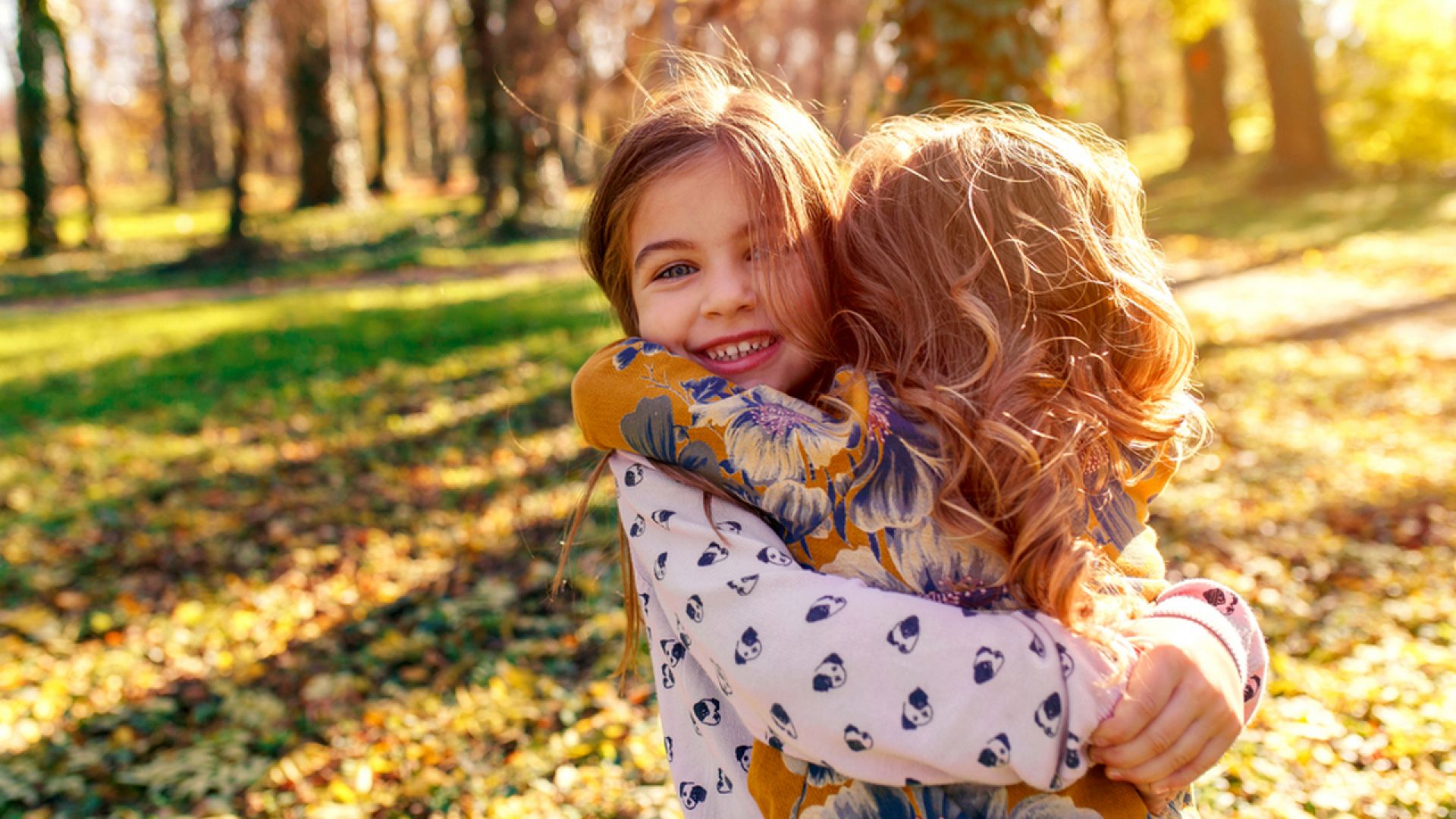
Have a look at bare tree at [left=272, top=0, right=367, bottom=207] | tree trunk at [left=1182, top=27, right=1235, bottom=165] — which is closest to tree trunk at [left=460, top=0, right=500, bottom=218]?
bare tree at [left=272, top=0, right=367, bottom=207]

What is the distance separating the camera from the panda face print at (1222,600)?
1596mm

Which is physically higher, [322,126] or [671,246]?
[671,246]

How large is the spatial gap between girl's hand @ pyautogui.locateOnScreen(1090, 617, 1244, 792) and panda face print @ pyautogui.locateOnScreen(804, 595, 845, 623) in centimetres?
39

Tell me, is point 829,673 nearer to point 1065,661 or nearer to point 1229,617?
point 1065,661

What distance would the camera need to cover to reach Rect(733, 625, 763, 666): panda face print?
1383mm

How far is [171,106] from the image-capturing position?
90.0 ft

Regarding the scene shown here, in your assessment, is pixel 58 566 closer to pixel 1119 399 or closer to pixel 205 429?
pixel 205 429

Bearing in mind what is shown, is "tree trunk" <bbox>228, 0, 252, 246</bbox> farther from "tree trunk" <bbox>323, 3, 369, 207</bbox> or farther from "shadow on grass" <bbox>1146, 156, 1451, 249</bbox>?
"shadow on grass" <bbox>1146, 156, 1451, 249</bbox>

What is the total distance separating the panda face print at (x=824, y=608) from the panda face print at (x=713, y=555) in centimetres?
15

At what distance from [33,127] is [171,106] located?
31.8ft

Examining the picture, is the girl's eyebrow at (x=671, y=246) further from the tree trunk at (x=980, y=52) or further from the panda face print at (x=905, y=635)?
the tree trunk at (x=980, y=52)

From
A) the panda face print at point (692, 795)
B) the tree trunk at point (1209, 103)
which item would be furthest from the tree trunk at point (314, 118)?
the panda face print at point (692, 795)

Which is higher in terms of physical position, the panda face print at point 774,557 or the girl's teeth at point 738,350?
the girl's teeth at point 738,350

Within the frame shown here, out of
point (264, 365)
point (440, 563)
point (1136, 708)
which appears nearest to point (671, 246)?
point (1136, 708)
